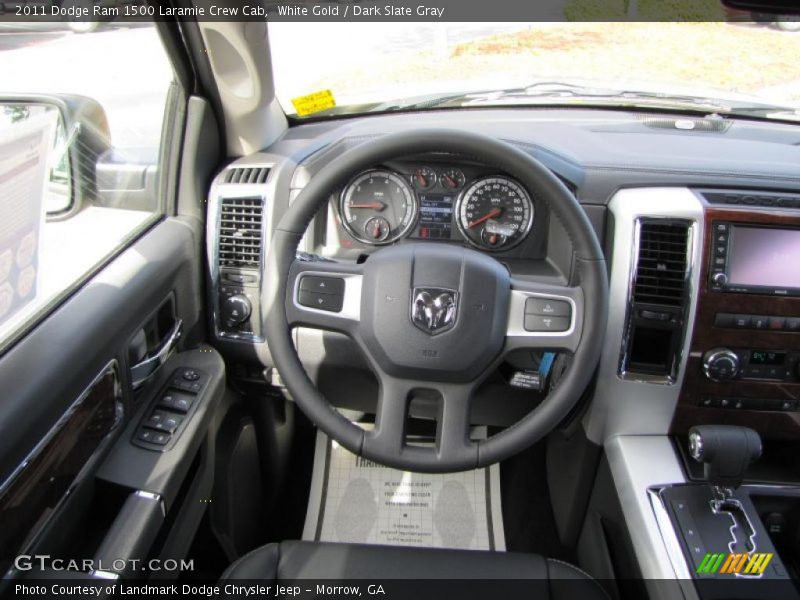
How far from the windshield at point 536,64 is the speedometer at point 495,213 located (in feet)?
1.82

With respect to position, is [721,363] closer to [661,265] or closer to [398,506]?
[661,265]

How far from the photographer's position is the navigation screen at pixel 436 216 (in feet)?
6.22

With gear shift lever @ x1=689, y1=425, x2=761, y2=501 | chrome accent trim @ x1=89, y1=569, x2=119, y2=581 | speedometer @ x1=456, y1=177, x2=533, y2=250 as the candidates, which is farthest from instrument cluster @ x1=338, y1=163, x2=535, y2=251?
chrome accent trim @ x1=89, y1=569, x2=119, y2=581

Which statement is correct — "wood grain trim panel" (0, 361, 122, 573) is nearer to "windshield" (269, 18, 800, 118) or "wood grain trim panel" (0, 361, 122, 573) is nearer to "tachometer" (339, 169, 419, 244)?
"tachometer" (339, 169, 419, 244)

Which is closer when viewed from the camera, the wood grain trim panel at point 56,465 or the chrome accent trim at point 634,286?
the wood grain trim panel at point 56,465

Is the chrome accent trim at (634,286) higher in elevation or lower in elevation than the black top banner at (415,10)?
lower

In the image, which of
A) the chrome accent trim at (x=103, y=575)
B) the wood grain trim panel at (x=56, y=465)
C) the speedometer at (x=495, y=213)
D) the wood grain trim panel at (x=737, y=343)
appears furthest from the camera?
the speedometer at (x=495, y=213)

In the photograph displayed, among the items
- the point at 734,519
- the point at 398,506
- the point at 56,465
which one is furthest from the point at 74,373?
the point at 734,519

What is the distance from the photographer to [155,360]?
5.56 feet

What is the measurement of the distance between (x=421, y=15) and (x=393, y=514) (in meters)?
1.55

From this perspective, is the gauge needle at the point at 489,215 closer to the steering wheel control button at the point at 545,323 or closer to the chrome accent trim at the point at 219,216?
the steering wheel control button at the point at 545,323

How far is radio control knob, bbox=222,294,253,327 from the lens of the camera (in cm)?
195

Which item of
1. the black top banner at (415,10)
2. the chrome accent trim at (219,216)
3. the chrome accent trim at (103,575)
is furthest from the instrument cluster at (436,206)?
the chrome accent trim at (103,575)

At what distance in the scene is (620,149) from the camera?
1.98 m
